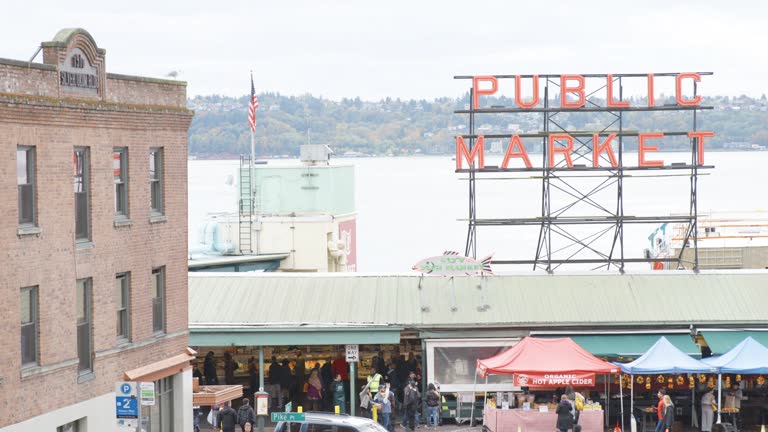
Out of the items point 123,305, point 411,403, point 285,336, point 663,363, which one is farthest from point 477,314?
point 123,305

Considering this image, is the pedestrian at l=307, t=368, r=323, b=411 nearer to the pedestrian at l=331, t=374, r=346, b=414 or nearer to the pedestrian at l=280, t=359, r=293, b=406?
the pedestrian at l=331, t=374, r=346, b=414

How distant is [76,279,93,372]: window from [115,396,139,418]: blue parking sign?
267 centimetres

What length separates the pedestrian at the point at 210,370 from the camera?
130 ft

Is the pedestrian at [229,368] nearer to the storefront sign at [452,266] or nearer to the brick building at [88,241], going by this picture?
the storefront sign at [452,266]

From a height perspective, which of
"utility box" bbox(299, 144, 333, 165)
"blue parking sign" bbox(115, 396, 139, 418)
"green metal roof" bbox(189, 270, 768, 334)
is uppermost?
"utility box" bbox(299, 144, 333, 165)

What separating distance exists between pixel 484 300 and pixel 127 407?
53.3 feet

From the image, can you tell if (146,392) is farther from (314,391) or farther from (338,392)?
(314,391)

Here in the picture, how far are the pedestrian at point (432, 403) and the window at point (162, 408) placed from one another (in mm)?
7499

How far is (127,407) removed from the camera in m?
25.3

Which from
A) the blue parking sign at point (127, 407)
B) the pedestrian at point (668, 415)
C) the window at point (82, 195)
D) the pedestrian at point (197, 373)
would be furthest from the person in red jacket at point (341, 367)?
the blue parking sign at point (127, 407)

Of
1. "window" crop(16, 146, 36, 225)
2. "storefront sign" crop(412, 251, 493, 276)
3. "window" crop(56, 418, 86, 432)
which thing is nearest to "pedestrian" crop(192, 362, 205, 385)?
"storefront sign" crop(412, 251, 493, 276)

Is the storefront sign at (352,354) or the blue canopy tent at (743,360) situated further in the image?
the storefront sign at (352,354)

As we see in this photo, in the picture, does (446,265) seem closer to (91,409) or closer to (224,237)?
(91,409)

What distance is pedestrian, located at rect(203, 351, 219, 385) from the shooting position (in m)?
39.6
